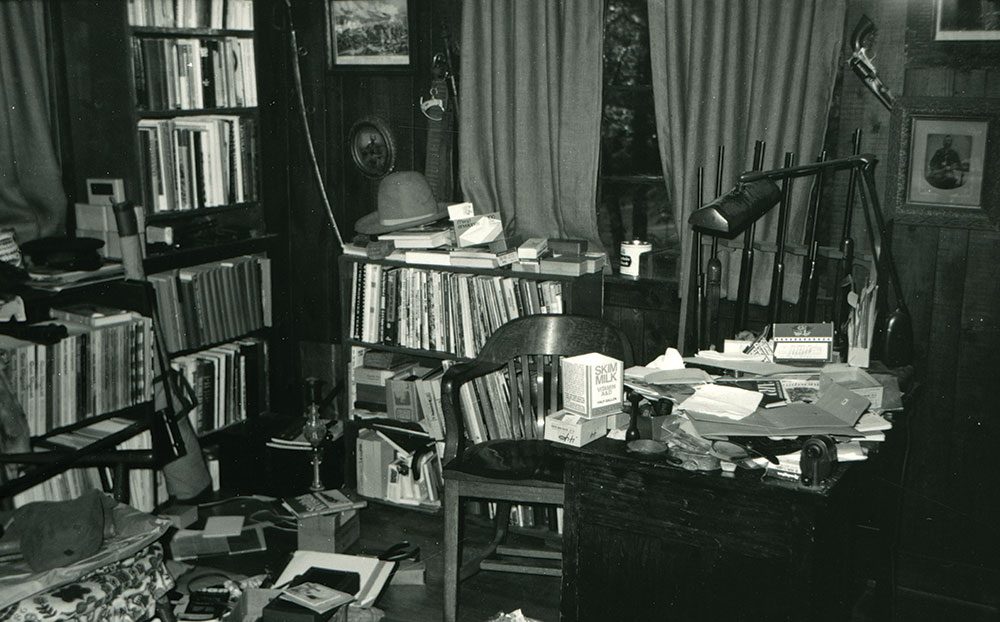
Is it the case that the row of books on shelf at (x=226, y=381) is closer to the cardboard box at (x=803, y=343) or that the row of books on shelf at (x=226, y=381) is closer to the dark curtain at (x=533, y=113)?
the dark curtain at (x=533, y=113)

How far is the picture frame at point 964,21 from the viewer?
8.99 ft

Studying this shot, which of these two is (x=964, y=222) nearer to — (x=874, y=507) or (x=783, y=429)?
(x=874, y=507)

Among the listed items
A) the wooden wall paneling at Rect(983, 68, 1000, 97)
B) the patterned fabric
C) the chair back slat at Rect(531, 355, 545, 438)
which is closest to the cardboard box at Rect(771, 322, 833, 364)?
the chair back slat at Rect(531, 355, 545, 438)

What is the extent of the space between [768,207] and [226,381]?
232 cm

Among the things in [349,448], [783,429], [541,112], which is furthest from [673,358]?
[349,448]

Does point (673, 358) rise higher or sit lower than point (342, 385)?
higher

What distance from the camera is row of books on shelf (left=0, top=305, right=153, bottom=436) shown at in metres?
3.04

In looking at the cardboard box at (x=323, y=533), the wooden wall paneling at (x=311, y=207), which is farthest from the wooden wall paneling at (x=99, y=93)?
the cardboard box at (x=323, y=533)

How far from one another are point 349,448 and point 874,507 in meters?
2.08

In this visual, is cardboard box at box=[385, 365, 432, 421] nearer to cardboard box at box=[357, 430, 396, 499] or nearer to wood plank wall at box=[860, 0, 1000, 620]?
cardboard box at box=[357, 430, 396, 499]

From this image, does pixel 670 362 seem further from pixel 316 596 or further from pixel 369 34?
pixel 369 34

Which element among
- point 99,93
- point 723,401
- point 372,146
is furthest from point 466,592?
point 99,93

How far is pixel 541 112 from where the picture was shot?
3527mm

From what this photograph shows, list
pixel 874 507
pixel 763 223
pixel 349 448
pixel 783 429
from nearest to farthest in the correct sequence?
pixel 783 429 < pixel 874 507 < pixel 763 223 < pixel 349 448
